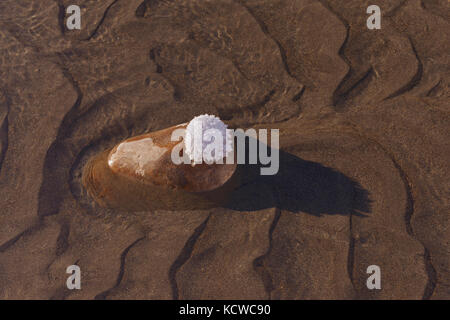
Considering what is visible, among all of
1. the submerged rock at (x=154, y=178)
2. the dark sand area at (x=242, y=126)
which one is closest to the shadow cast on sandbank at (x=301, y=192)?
the dark sand area at (x=242, y=126)

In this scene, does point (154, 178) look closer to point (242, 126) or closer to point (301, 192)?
point (242, 126)

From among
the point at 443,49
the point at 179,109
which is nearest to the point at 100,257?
the point at 179,109

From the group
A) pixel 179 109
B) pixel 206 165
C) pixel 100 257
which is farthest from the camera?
pixel 179 109

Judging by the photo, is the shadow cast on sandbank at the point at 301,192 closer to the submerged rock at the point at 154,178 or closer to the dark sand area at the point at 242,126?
the dark sand area at the point at 242,126

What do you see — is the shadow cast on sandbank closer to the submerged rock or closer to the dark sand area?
the dark sand area

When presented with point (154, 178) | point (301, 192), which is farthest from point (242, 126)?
point (154, 178)

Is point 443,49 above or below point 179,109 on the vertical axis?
above

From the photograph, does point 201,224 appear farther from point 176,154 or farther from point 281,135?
point 281,135

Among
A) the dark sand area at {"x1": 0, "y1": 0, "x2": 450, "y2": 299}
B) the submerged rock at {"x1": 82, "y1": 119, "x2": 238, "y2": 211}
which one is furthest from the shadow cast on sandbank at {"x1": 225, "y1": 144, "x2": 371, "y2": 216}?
the submerged rock at {"x1": 82, "y1": 119, "x2": 238, "y2": 211}
